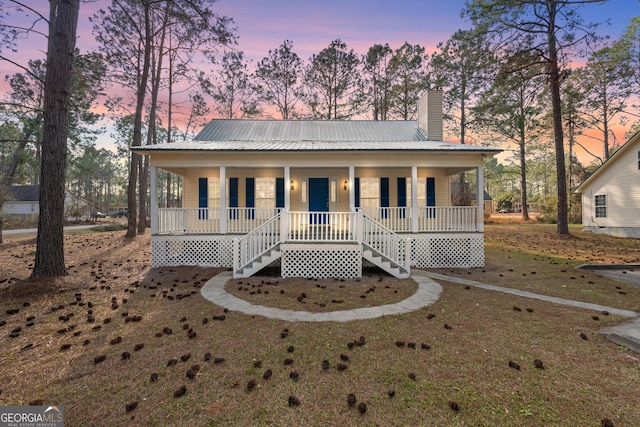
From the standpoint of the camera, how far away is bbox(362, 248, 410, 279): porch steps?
7828 mm

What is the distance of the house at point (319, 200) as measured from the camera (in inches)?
317

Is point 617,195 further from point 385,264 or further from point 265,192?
point 265,192

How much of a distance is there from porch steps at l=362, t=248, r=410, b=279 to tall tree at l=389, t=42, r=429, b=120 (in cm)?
2002

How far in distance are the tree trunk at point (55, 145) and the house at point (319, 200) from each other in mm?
2378

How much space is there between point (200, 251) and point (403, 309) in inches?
291

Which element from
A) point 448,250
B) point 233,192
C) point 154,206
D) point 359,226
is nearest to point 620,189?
point 448,250

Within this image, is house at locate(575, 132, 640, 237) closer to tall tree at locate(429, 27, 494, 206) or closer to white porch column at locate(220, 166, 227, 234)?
tall tree at locate(429, 27, 494, 206)

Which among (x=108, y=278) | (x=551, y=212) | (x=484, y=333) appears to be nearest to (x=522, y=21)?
(x=551, y=212)

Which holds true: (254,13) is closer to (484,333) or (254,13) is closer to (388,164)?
(388,164)

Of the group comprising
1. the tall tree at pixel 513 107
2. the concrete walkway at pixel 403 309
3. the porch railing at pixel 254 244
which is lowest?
the concrete walkway at pixel 403 309

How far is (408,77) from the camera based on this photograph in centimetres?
2389

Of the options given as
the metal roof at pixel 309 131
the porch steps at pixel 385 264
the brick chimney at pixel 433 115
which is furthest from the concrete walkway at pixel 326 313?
the brick chimney at pixel 433 115

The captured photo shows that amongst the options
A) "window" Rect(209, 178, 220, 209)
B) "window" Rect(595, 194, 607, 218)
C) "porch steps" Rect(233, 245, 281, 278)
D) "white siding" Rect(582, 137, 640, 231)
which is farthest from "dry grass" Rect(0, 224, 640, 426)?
"window" Rect(595, 194, 607, 218)

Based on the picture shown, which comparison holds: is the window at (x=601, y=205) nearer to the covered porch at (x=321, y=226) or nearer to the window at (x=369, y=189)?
the covered porch at (x=321, y=226)
